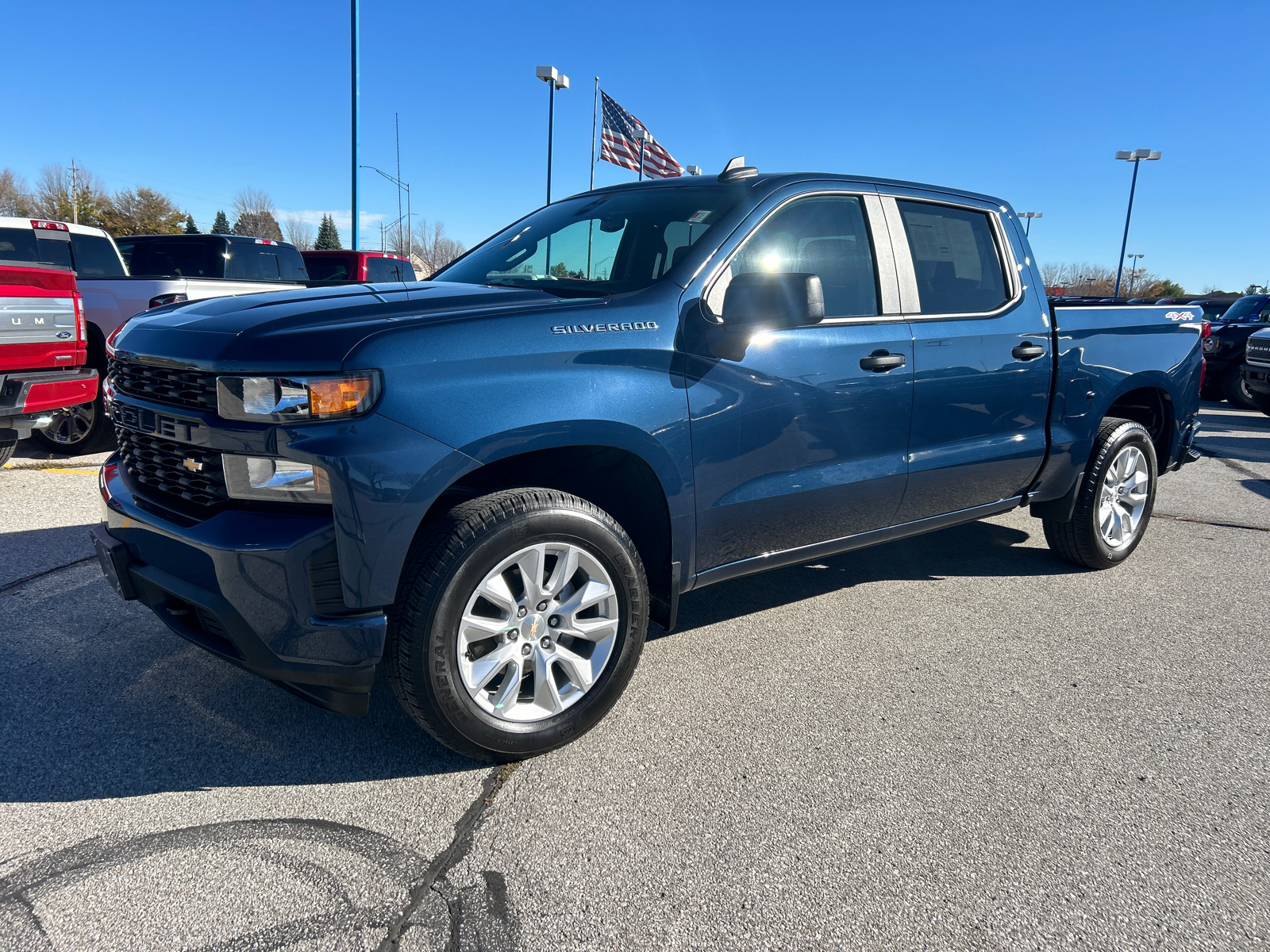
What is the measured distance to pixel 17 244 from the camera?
734 cm

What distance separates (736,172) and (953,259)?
1185 millimetres

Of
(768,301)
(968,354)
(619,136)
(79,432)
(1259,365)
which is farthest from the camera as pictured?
(619,136)

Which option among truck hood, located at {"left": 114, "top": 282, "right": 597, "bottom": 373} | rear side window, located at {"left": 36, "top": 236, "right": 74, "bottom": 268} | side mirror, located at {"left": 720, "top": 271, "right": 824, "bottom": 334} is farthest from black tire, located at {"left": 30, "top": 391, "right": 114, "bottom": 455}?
side mirror, located at {"left": 720, "top": 271, "right": 824, "bottom": 334}

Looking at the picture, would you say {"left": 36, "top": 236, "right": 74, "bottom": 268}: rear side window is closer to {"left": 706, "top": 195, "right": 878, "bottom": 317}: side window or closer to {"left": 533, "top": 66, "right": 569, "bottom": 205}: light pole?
{"left": 706, "top": 195, "right": 878, "bottom": 317}: side window

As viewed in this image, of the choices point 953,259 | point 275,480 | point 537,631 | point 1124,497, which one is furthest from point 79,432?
point 1124,497

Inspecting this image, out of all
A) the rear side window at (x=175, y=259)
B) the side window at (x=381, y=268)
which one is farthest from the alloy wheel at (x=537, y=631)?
the side window at (x=381, y=268)

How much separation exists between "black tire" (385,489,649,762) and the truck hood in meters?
0.58

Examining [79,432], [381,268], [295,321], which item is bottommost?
[79,432]

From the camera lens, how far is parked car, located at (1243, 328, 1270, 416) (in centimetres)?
1235

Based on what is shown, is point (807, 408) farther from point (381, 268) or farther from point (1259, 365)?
point (381, 268)

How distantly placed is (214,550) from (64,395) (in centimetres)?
413

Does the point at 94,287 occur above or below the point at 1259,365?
above

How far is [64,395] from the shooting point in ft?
18.4

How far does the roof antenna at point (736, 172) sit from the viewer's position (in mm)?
3535
